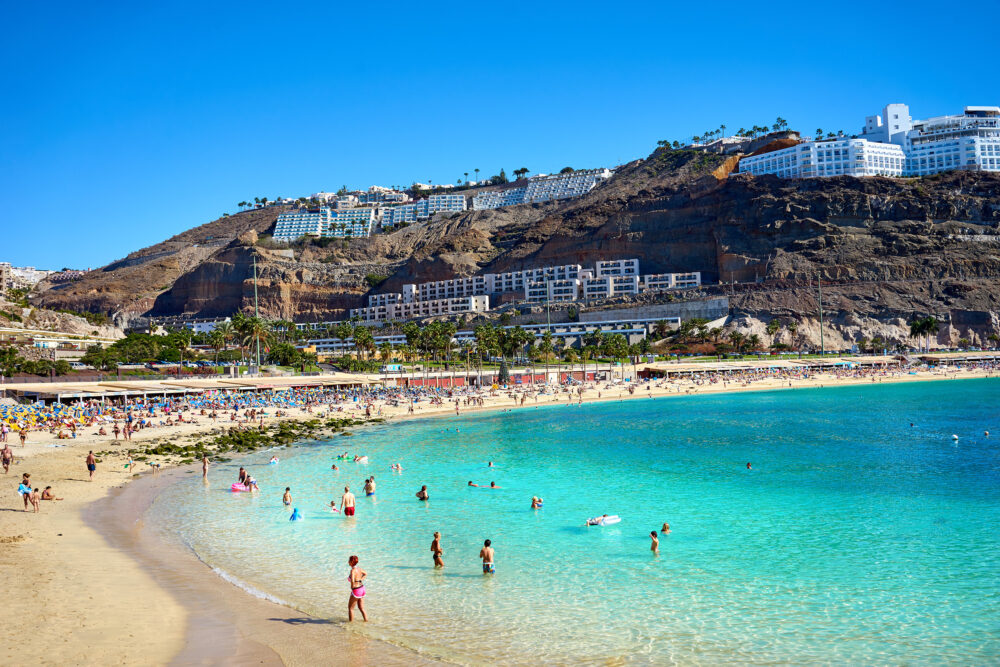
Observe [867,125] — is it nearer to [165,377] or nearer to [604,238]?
[604,238]

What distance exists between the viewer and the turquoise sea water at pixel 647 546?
1209 cm

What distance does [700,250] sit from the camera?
128m

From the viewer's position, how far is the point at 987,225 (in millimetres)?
113062

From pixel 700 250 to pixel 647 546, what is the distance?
383 ft

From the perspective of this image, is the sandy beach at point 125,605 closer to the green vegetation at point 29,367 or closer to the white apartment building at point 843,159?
the green vegetation at point 29,367

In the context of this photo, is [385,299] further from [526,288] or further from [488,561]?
[488,561]

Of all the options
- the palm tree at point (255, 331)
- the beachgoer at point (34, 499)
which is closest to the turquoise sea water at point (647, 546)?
the beachgoer at point (34, 499)

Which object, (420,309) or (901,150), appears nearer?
(901,150)

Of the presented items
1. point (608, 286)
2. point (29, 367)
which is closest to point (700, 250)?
point (608, 286)

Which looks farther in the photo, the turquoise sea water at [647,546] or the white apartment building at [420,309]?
the white apartment building at [420,309]

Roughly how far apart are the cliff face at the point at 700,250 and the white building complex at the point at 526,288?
4265 mm

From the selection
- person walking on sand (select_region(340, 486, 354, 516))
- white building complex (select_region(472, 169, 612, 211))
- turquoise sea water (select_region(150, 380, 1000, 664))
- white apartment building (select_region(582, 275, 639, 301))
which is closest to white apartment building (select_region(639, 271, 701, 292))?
white apartment building (select_region(582, 275, 639, 301))

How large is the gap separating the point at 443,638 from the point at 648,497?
1319cm

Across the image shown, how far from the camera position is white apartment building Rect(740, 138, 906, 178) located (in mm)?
135500
